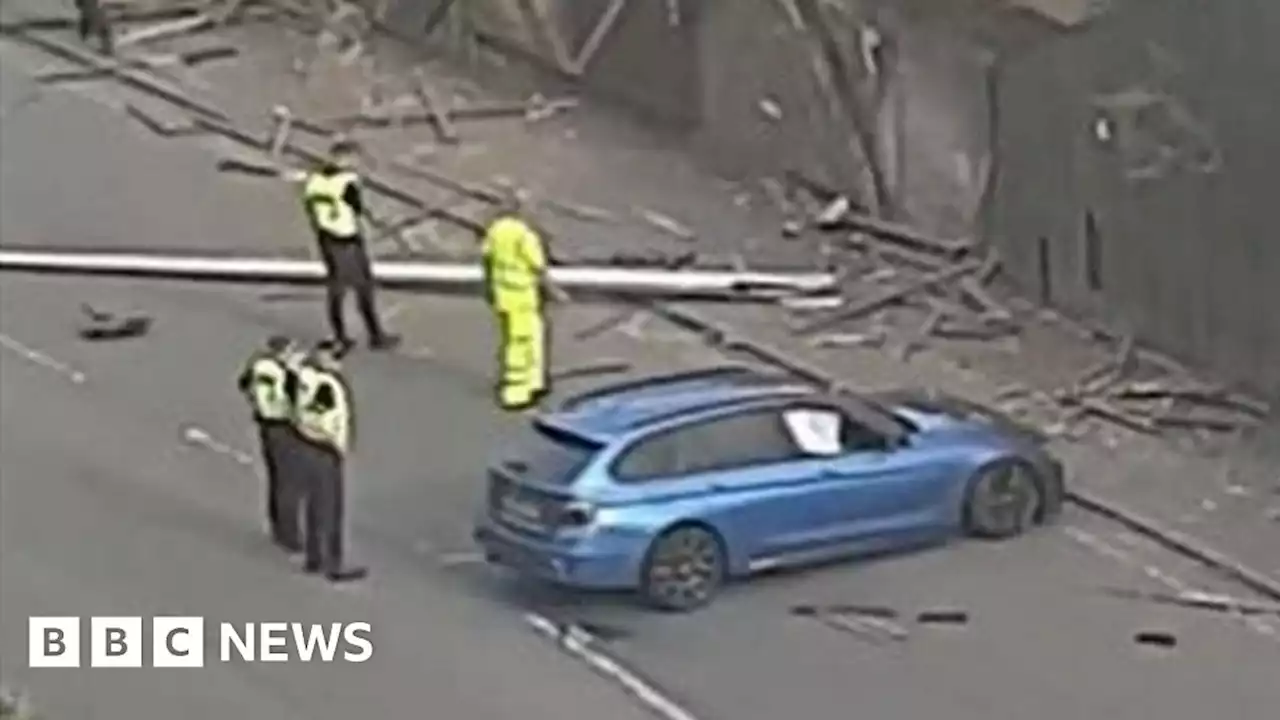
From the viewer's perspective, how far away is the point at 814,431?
81.5 ft

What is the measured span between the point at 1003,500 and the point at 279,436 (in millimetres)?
4999

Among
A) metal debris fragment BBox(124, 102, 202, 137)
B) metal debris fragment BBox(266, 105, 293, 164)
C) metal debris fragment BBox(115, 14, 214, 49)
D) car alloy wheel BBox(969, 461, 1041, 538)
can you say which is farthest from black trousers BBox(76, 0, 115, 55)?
car alloy wheel BBox(969, 461, 1041, 538)

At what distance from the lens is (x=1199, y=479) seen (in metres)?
26.4

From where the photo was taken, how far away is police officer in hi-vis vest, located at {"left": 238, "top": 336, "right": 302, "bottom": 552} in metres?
25.0

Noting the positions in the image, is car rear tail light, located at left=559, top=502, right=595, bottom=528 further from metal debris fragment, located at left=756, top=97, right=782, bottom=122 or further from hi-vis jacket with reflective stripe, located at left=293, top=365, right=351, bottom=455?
metal debris fragment, located at left=756, top=97, right=782, bottom=122

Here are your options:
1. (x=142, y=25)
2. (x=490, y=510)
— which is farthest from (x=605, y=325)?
(x=142, y=25)

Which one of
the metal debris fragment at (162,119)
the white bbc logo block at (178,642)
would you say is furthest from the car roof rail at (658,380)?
the metal debris fragment at (162,119)

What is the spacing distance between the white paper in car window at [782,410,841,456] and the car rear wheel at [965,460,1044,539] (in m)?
1.09

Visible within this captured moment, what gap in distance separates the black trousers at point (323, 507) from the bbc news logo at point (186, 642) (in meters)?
0.89

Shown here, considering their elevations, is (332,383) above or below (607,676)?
above

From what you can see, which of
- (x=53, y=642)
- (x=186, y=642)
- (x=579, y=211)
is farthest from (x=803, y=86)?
(x=53, y=642)

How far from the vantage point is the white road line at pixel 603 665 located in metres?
23.1

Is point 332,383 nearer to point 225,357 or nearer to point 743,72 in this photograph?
point 225,357

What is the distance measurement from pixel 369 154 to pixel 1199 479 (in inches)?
423
